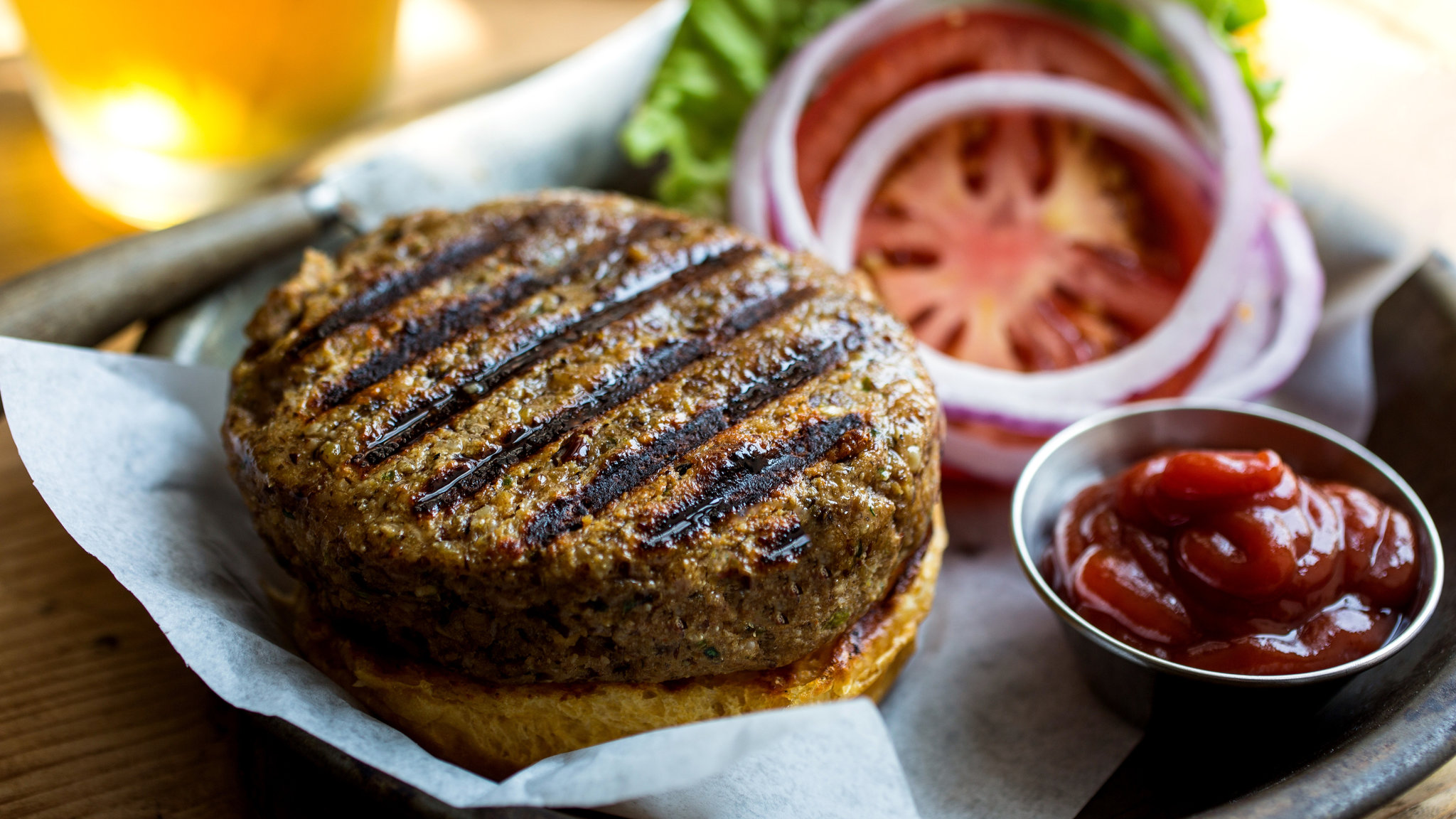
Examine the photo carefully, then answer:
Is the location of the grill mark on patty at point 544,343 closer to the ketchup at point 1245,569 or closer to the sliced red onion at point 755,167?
the sliced red onion at point 755,167

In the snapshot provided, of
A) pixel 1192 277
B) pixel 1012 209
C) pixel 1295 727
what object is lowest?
pixel 1295 727

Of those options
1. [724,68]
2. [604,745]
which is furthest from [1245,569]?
[724,68]

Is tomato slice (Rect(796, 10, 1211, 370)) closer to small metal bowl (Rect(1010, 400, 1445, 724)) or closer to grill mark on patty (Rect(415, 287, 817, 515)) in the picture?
small metal bowl (Rect(1010, 400, 1445, 724))

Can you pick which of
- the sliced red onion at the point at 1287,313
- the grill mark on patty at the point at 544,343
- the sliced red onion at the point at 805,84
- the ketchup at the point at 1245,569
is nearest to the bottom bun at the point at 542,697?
the grill mark on patty at the point at 544,343

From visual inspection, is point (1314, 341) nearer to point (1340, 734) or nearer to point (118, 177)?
point (1340, 734)

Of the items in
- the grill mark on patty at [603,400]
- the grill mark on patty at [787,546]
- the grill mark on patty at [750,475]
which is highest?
the grill mark on patty at [603,400]

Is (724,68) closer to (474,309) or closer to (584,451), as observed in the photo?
(474,309)

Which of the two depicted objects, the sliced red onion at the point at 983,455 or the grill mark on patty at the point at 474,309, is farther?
the sliced red onion at the point at 983,455
